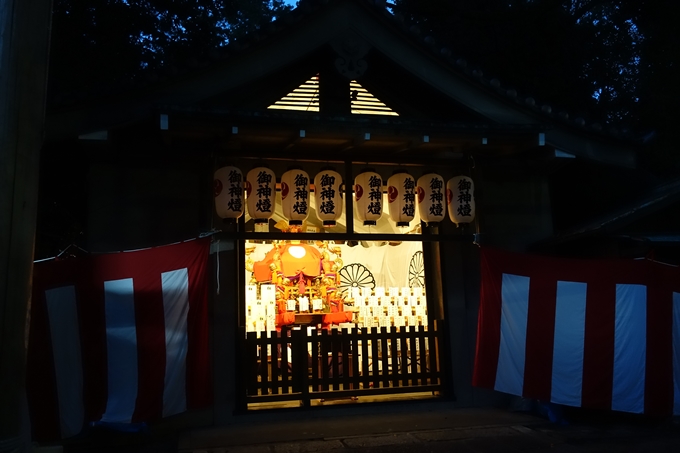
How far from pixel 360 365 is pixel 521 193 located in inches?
171

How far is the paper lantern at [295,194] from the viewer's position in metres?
9.16

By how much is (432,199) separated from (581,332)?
308 cm

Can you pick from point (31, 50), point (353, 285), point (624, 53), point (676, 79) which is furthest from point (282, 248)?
point (624, 53)

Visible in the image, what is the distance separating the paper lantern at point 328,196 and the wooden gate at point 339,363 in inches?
79.0

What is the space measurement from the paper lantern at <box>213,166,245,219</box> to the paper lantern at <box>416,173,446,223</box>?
9.89ft

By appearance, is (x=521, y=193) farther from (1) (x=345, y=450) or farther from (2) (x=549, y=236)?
(1) (x=345, y=450)

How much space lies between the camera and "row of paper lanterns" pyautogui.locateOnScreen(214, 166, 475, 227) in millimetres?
8852

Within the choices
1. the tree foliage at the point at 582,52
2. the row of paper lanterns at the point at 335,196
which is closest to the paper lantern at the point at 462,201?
the row of paper lanterns at the point at 335,196

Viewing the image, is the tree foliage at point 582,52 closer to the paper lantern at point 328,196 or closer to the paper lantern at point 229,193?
the paper lantern at point 328,196

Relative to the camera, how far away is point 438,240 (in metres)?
9.85

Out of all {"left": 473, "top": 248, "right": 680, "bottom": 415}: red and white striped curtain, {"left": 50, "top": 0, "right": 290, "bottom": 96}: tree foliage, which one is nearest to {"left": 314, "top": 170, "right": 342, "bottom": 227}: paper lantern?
{"left": 473, "top": 248, "right": 680, "bottom": 415}: red and white striped curtain

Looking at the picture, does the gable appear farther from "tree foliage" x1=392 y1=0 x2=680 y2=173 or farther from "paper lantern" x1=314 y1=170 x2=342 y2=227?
"tree foliage" x1=392 y1=0 x2=680 y2=173

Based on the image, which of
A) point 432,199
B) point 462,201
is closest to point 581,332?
point 462,201

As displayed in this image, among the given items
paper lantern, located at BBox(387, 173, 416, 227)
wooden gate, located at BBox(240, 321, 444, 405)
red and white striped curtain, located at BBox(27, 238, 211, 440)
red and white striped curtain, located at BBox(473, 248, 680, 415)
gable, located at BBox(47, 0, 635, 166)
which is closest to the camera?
red and white striped curtain, located at BBox(27, 238, 211, 440)
